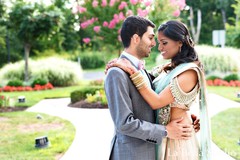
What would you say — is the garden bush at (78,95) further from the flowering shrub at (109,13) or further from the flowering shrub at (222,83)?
the flowering shrub at (222,83)

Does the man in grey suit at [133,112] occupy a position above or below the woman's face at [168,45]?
below

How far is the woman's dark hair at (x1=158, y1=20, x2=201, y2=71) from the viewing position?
2.24 metres

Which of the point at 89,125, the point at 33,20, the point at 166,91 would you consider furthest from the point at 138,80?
the point at 33,20

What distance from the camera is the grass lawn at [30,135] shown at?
5.58 metres

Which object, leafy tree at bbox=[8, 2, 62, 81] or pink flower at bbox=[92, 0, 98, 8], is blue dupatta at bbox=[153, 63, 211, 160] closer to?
pink flower at bbox=[92, 0, 98, 8]

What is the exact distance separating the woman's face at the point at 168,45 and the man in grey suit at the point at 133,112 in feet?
0.29

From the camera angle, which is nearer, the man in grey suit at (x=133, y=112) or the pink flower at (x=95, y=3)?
the man in grey suit at (x=133, y=112)

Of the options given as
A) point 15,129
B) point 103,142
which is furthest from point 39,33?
point 103,142

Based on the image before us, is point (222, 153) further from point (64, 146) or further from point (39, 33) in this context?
point (39, 33)

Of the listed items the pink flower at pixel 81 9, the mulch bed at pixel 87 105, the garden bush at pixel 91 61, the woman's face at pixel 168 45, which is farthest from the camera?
the garden bush at pixel 91 61

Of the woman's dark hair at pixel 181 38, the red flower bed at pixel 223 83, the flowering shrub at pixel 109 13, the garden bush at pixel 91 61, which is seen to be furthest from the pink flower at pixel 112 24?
the garden bush at pixel 91 61

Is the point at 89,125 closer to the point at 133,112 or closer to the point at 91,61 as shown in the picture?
the point at 133,112

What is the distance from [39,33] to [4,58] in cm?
1315

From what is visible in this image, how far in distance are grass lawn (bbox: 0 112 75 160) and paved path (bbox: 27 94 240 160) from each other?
0.19 m
